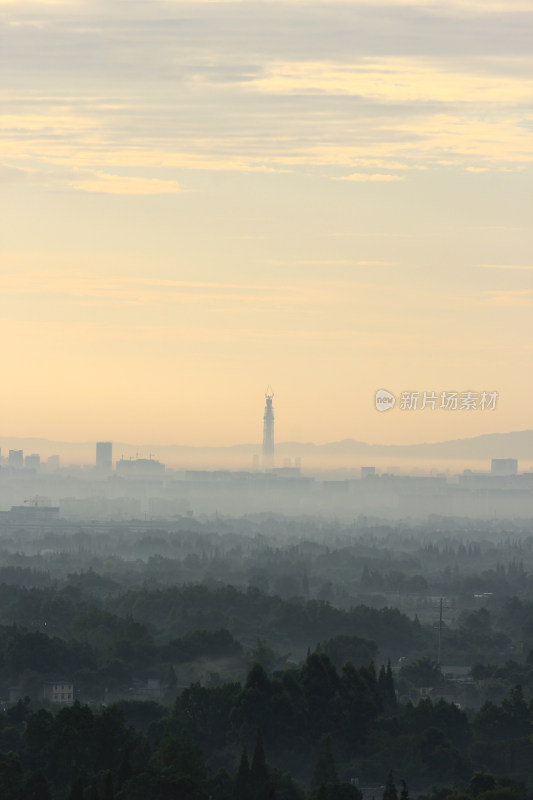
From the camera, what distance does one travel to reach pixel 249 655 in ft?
272

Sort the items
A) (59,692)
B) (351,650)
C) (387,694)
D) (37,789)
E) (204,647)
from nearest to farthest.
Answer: (37,789) < (387,694) < (59,692) < (204,647) < (351,650)

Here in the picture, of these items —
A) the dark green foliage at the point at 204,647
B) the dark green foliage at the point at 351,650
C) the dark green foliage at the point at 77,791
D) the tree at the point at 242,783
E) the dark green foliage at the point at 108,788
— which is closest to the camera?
the dark green foliage at the point at 77,791

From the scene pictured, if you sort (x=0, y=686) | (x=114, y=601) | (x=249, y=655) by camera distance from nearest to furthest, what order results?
(x=0, y=686), (x=249, y=655), (x=114, y=601)

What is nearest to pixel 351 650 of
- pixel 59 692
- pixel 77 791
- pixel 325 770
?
pixel 59 692

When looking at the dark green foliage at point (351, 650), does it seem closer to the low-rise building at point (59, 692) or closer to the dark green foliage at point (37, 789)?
the low-rise building at point (59, 692)

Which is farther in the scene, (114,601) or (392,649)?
(114,601)

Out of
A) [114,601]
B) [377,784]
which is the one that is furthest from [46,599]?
[377,784]

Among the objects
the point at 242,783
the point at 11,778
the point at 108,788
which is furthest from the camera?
the point at 242,783

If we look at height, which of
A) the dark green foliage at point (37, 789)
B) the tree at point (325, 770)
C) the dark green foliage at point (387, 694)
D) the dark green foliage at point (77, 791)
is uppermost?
the dark green foliage at point (387, 694)

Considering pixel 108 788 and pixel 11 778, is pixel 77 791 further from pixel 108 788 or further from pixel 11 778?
pixel 11 778

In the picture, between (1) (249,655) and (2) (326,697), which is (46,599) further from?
(2) (326,697)

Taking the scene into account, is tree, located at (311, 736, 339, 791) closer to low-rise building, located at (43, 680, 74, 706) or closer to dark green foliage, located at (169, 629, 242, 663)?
low-rise building, located at (43, 680, 74, 706)

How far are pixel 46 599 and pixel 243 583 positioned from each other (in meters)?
45.0

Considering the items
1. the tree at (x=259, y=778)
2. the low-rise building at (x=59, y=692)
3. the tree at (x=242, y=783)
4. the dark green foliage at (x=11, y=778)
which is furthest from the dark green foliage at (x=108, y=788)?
the low-rise building at (x=59, y=692)
